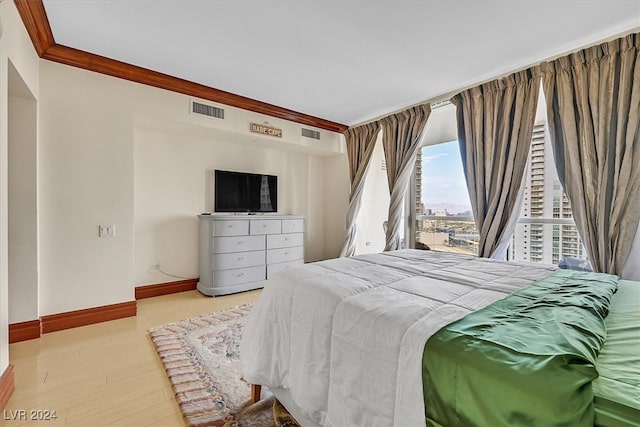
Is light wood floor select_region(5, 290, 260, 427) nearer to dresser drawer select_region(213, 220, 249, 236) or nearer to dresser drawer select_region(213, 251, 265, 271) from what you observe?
dresser drawer select_region(213, 251, 265, 271)

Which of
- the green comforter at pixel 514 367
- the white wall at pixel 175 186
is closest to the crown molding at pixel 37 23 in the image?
the white wall at pixel 175 186

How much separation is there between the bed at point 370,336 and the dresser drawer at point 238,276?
7.07 ft

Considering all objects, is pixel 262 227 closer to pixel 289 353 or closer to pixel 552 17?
pixel 289 353

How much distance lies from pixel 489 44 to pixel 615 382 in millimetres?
2661

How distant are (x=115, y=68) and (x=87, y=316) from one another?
2462 mm

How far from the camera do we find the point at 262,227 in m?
3.99

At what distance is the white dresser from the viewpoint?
3.61 metres

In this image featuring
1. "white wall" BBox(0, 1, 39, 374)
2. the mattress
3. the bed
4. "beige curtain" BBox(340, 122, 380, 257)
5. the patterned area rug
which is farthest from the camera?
"beige curtain" BBox(340, 122, 380, 257)

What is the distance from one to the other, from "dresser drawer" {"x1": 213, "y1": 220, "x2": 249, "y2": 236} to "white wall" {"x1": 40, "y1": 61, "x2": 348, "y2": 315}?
61 centimetres

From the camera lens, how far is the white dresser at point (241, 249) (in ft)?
11.8

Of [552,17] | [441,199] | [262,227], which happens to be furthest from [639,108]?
[262,227]

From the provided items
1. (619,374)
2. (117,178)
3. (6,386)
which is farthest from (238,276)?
(619,374)

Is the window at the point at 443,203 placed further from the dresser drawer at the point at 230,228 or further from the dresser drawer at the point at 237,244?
the dresser drawer at the point at 230,228

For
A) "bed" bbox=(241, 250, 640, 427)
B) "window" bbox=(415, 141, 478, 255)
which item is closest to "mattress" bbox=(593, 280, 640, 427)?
"bed" bbox=(241, 250, 640, 427)
